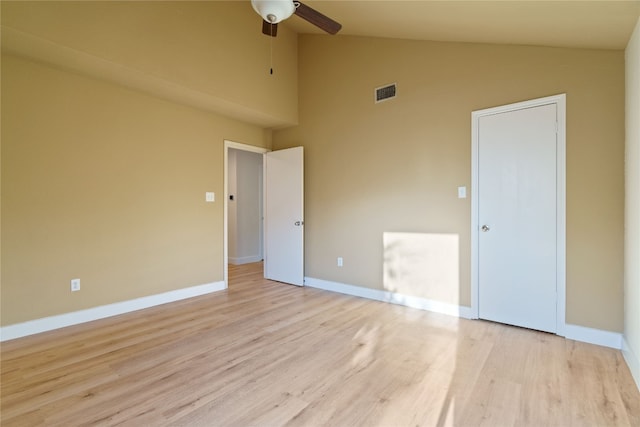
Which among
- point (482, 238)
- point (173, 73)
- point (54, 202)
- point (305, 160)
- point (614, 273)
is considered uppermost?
point (173, 73)

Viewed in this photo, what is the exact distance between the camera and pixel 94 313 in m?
3.20

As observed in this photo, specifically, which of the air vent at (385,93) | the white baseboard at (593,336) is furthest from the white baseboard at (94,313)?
the white baseboard at (593,336)

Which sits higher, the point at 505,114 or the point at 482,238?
the point at 505,114

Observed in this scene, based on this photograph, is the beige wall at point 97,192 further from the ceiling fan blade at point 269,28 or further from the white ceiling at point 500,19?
the white ceiling at point 500,19

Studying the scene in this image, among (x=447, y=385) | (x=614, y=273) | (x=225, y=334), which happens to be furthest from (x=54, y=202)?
(x=614, y=273)

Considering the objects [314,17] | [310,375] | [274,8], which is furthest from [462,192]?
[274,8]

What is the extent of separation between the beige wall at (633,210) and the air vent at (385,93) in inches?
81.0

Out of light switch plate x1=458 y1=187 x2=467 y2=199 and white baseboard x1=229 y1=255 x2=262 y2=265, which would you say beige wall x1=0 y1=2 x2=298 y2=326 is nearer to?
white baseboard x1=229 y1=255 x2=262 y2=265

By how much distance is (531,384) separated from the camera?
6.63 ft

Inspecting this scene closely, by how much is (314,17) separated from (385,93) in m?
1.79

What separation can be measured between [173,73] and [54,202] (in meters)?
1.72

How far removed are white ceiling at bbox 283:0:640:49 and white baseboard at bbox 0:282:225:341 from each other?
369 centimetres

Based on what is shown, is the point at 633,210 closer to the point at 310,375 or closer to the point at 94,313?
the point at 310,375

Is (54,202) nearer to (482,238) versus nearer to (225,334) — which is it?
(225,334)
